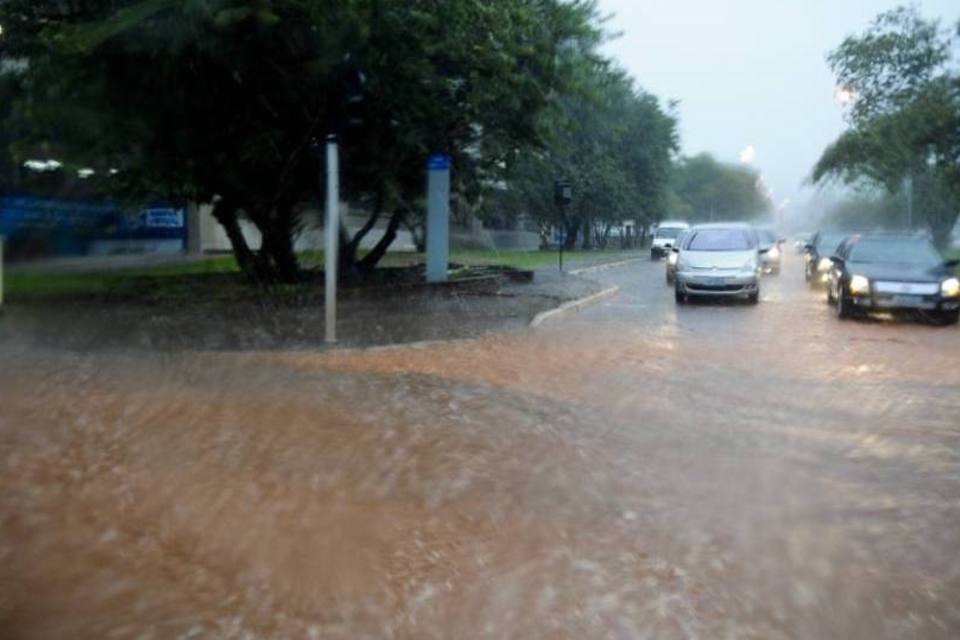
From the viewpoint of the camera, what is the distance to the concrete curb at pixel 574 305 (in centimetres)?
1502

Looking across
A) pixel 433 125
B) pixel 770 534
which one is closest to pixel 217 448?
pixel 770 534

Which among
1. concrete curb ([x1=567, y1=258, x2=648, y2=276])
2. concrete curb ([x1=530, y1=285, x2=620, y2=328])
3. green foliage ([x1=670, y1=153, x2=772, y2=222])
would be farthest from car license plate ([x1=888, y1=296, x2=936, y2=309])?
green foliage ([x1=670, y1=153, x2=772, y2=222])

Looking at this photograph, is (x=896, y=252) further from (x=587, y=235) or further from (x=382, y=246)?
(x=587, y=235)

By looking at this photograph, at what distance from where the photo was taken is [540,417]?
26.2 ft

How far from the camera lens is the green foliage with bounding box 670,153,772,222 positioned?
95.8 metres

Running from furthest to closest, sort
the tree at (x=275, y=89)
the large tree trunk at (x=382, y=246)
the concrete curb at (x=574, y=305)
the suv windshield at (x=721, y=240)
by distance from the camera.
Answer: the large tree trunk at (x=382, y=246) → the suv windshield at (x=721, y=240) → the concrete curb at (x=574, y=305) → the tree at (x=275, y=89)

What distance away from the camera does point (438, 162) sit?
63.0 ft

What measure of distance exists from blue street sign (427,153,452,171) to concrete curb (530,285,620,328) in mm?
3699

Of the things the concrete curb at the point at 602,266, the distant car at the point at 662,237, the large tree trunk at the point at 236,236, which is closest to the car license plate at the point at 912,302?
the large tree trunk at the point at 236,236

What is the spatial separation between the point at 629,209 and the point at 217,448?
4783 centimetres

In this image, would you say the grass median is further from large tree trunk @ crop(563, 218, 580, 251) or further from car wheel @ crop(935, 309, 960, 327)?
large tree trunk @ crop(563, 218, 580, 251)

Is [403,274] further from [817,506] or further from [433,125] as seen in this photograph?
[817,506]

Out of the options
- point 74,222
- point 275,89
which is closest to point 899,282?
point 275,89

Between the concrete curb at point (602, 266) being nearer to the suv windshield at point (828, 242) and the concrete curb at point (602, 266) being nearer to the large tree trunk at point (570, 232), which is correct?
the suv windshield at point (828, 242)
